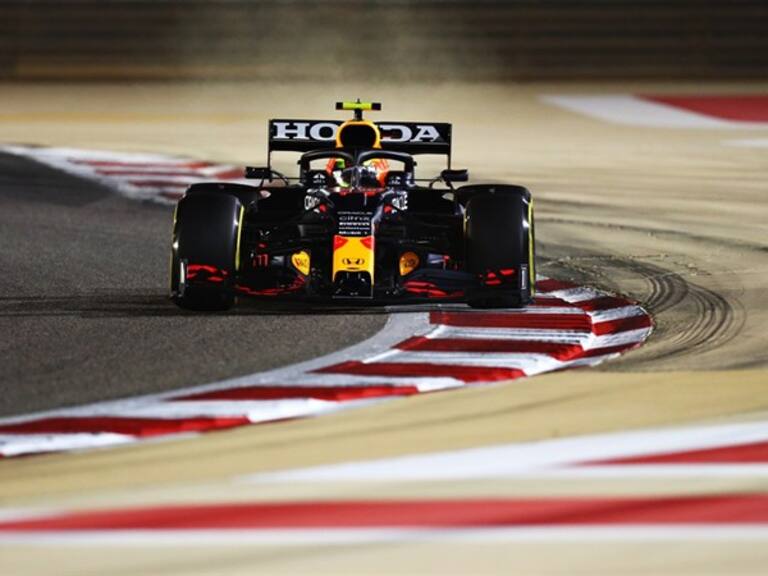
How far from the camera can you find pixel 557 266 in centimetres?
1201

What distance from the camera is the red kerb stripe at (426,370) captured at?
8.34 metres

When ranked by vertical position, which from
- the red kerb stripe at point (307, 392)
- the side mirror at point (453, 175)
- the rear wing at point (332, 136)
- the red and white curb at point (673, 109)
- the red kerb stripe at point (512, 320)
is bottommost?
the red kerb stripe at point (307, 392)

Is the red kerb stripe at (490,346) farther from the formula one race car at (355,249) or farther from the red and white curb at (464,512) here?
the red and white curb at (464,512)

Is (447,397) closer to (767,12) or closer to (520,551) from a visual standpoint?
(520,551)

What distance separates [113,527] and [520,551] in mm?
1255

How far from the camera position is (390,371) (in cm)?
842

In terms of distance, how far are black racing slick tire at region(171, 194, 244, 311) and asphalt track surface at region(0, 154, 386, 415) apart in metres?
0.10

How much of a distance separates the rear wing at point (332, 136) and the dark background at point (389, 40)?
54.7ft

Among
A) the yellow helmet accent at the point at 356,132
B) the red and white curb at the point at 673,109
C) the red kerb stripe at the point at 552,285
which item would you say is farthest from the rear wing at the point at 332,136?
the red and white curb at the point at 673,109

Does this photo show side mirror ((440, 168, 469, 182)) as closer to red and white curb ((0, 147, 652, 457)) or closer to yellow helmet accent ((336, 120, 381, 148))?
yellow helmet accent ((336, 120, 381, 148))

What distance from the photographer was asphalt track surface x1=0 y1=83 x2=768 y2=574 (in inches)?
224

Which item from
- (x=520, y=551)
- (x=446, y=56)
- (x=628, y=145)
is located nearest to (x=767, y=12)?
(x=446, y=56)

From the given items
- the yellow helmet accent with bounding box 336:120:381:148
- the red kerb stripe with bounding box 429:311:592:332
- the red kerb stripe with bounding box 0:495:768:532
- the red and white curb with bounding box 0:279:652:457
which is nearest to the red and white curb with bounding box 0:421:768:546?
the red kerb stripe with bounding box 0:495:768:532

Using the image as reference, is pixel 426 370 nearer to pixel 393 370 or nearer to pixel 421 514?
pixel 393 370
